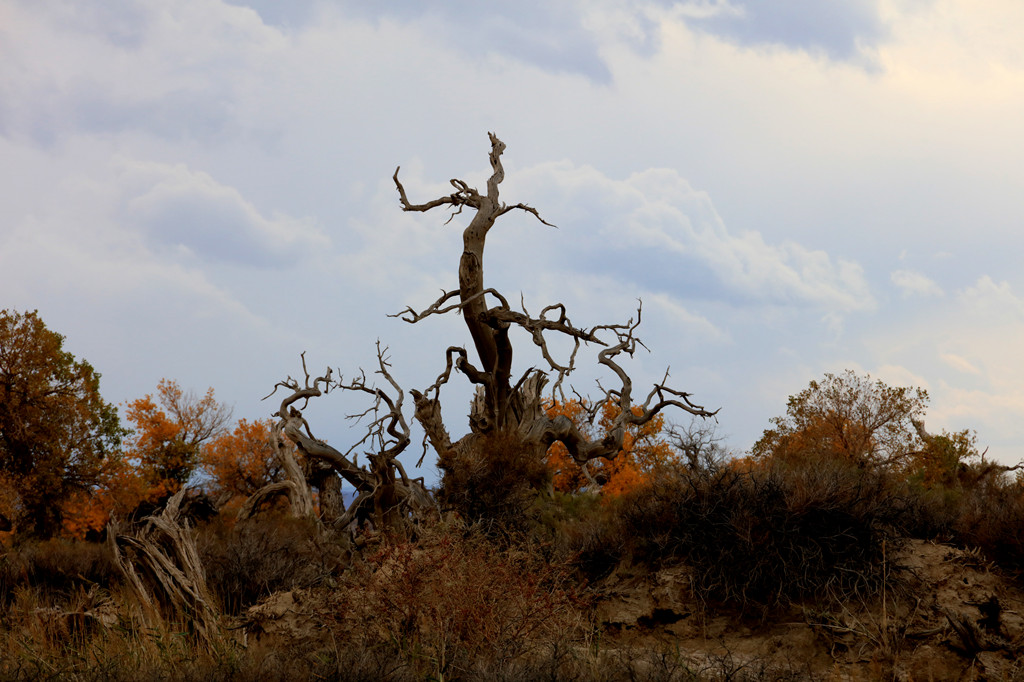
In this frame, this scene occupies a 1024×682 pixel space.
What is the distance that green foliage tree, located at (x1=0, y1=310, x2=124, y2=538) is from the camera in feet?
71.2

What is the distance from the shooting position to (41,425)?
22.2m

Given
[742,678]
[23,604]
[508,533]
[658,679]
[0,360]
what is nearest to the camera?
[658,679]

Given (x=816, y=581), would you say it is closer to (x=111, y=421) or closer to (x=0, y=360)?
(x=0, y=360)

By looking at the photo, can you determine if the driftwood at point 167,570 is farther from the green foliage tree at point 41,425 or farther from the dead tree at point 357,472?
the green foliage tree at point 41,425

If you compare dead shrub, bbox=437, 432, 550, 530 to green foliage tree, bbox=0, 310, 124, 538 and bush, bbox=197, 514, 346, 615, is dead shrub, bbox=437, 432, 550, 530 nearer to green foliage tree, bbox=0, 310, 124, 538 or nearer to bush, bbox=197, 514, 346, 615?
bush, bbox=197, 514, 346, 615

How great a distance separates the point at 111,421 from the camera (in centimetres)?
2622

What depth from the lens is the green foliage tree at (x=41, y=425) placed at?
71.2 feet

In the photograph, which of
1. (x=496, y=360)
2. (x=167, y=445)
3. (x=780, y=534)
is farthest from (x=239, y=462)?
(x=780, y=534)

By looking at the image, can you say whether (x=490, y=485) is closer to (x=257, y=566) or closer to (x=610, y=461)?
(x=257, y=566)

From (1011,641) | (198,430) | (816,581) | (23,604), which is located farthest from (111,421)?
(1011,641)

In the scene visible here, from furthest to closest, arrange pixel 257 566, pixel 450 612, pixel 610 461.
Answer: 1. pixel 610 461
2. pixel 257 566
3. pixel 450 612

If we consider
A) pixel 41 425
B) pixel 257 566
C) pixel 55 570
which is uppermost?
pixel 41 425

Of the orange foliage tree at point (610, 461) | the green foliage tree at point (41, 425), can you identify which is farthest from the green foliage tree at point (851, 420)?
the green foliage tree at point (41, 425)

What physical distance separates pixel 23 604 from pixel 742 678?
383 inches
